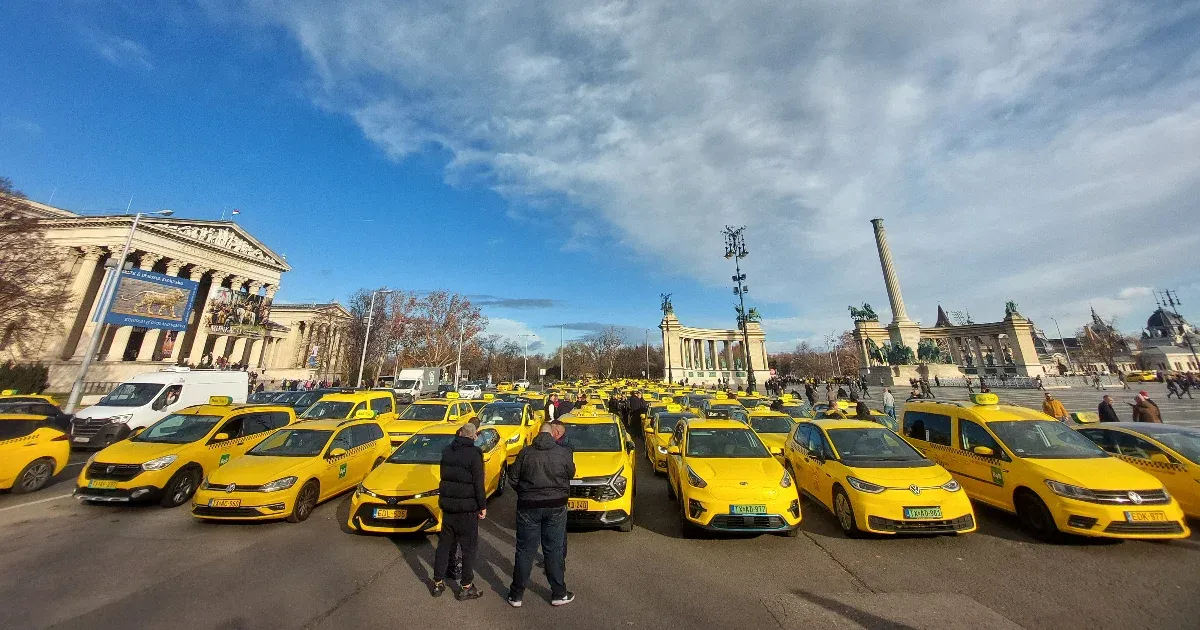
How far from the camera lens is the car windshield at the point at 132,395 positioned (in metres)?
13.3

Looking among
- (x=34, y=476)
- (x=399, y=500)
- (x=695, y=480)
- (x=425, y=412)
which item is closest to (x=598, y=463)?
(x=695, y=480)

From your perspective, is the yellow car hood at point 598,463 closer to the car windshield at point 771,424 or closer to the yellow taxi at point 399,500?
the yellow taxi at point 399,500

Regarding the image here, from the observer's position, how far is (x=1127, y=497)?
531 centimetres

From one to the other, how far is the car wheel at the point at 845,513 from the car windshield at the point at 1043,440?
268cm

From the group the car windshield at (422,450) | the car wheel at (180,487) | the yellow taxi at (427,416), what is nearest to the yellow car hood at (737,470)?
the car windshield at (422,450)

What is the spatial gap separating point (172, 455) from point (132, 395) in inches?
379

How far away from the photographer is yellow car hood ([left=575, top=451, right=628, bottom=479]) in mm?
6523

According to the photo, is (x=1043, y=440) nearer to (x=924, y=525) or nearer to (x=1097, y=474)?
(x=1097, y=474)

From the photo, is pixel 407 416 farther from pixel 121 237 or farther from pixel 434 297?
pixel 121 237

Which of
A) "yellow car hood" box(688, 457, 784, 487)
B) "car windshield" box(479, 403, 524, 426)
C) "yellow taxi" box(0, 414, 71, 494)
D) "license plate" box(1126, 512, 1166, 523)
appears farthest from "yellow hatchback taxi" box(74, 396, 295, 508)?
"license plate" box(1126, 512, 1166, 523)

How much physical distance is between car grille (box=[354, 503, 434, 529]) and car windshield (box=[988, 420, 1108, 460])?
8.90m

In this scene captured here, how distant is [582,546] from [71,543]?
23.3 feet

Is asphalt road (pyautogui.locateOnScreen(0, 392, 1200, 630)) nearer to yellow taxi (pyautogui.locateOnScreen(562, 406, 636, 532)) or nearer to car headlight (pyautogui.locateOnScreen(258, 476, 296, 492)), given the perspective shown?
yellow taxi (pyautogui.locateOnScreen(562, 406, 636, 532))

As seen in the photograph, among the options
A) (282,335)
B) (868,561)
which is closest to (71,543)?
(868,561)
